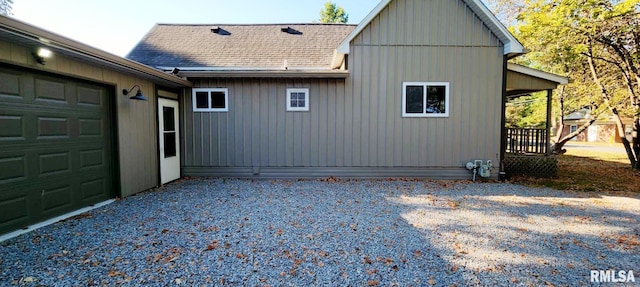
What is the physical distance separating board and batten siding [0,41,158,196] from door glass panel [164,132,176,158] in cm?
46

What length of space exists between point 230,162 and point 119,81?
10.0 ft

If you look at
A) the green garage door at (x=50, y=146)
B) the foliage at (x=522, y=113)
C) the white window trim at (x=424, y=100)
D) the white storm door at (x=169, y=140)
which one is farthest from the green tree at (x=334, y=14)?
the green garage door at (x=50, y=146)

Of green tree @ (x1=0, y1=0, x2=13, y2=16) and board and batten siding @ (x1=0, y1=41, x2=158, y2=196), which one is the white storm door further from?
green tree @ (x1=0, y1=0, x2=13, y2=16)

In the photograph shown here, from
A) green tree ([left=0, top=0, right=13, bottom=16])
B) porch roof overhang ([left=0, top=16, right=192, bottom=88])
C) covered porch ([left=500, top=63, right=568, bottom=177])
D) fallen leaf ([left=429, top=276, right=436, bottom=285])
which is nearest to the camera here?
fallen leaf ([left=429, top=276, right=436, bottom=285])

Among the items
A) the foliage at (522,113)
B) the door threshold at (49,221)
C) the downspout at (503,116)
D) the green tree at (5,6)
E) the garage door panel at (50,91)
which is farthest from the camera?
the foliage at (522,113)

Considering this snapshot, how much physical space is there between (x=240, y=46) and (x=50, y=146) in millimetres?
6666

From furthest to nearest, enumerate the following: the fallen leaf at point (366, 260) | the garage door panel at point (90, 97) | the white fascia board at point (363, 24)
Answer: the white fascia board at point (363, 24) < the garage door panel at point (90, 97) < the fallen leaf at point (366, 260)

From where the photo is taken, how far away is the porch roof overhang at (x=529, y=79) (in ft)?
23.8

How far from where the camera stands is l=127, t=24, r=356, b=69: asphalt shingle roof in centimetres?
905

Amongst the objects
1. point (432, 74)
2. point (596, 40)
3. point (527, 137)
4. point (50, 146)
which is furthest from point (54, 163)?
point (596, 40)

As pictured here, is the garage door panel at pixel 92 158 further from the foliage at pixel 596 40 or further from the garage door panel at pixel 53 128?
the foliage at pixel 596 40

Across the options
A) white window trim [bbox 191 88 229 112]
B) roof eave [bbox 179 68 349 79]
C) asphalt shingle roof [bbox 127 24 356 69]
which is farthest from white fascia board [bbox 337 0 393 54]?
white window trim [bbox 191 88 229 112]

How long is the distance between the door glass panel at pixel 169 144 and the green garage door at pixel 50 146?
5.49ft

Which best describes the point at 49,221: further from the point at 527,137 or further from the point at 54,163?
the point at 527,137
